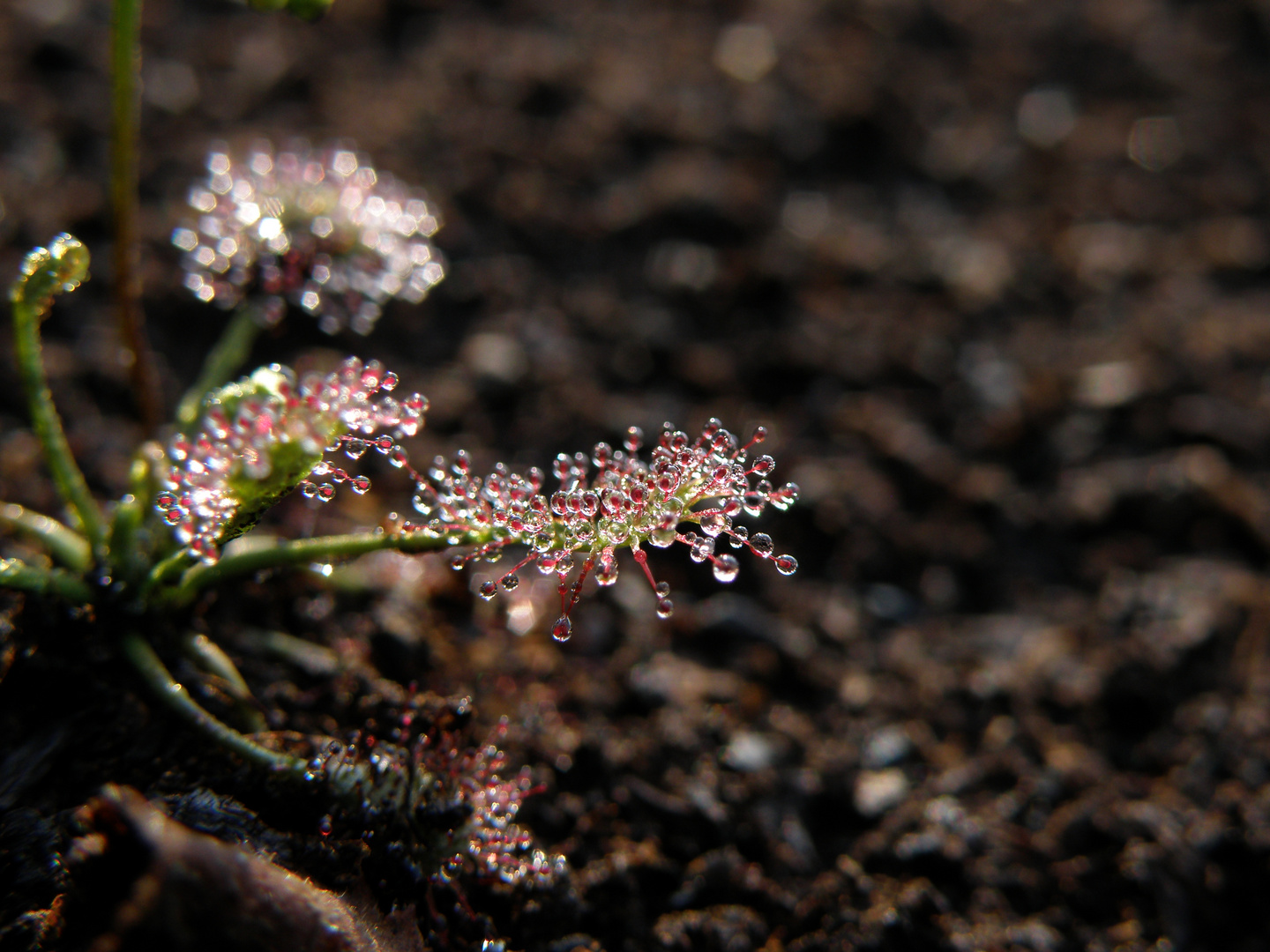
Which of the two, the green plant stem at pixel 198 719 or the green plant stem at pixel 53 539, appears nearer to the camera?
the green plant stem at pixel 198 719

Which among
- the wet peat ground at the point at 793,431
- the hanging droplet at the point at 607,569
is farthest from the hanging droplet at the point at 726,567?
the wet peat ground at the point at 793,431

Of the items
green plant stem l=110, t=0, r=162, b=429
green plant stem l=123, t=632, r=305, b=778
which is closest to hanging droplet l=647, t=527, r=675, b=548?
green plant stem l=123, t=632, r=305, b=778

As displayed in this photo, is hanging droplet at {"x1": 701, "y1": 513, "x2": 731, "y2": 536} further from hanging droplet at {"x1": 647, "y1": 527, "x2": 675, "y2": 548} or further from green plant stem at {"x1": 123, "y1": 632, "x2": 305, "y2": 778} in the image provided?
green plant stem at {"x1": 123, "y1": 632, "x2": 305, "y2": 778}

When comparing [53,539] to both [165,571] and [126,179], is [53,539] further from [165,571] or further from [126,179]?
[126,179]

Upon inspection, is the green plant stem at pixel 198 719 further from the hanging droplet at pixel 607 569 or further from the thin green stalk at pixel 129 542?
the hanging droplet at pixel 607 569

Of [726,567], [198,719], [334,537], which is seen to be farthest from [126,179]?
[726,567]

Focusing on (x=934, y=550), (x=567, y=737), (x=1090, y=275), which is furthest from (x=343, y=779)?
(x=1090, y=275)

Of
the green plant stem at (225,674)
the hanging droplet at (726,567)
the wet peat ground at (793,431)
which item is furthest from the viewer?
the wet peat ground at (793,431)

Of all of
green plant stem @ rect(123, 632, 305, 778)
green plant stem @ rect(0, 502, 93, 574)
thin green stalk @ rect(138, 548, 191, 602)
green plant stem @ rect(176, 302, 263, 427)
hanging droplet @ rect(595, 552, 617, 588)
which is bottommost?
green plant stem @ rect(123, 632, 305, 778)
